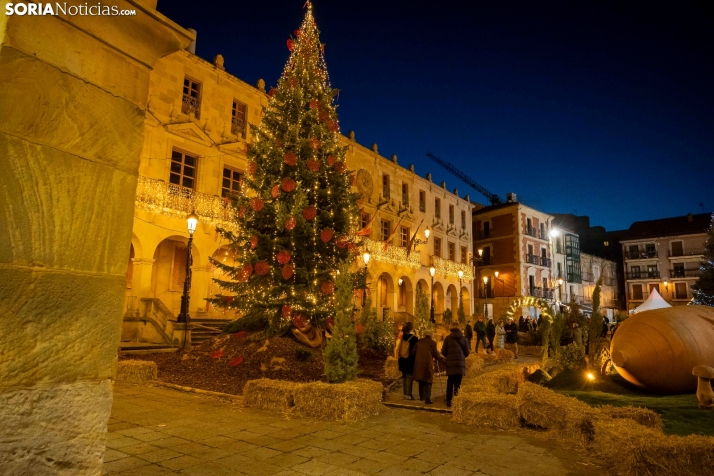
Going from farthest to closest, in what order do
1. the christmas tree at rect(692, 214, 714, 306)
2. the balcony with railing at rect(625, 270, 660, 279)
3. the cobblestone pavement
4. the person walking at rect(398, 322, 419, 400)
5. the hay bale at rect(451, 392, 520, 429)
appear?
the balcony with railing at rect(625, 270, 660, 279) → the christmas tree at rect(692, 214, 714, 306) → the person walking at rect(398, 322, 419, 400) → the hay bale at rect(451, 392, 520, 429) → the cobblestone pavement

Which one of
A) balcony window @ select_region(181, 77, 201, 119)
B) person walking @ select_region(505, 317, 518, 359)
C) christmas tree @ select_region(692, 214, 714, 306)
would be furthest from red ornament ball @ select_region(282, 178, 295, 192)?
christmas tree @ select_region(692, 214, 714, 306)

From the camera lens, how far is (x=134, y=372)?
30.1 feet

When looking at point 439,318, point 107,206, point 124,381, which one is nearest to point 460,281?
point 439,318

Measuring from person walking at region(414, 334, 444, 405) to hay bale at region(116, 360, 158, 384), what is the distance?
5.60 meters

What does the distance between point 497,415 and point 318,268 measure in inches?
283

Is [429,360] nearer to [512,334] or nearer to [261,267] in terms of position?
[261,267]

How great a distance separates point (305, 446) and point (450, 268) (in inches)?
1237

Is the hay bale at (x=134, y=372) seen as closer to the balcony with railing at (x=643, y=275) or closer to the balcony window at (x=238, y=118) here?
the balcony window at (x=238, y=118)

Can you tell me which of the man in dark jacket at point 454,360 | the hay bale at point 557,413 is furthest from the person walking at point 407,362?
the hay bale at point 557,413

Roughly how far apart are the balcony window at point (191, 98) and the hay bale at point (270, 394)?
49.7ft

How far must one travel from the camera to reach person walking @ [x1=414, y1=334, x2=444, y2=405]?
838 centimetres

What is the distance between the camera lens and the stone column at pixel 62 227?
2.01 m

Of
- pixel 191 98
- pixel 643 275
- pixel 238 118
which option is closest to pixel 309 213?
pixel 191 98

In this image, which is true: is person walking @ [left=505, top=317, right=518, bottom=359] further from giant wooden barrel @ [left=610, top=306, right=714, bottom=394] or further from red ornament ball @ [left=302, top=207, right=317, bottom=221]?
red ornament ball @ [left=302, top=207, right=317, bottom=221]
